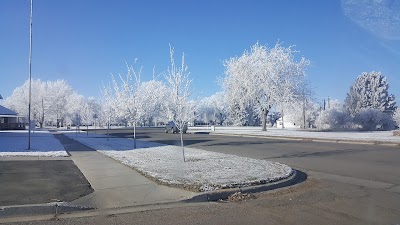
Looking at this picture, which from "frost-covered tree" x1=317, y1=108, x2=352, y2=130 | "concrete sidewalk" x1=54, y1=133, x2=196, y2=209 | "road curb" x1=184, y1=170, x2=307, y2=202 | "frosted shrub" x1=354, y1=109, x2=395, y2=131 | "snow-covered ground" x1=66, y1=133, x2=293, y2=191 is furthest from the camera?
"frost-covered tree" x1=317, y1=108, x2=352, y2=130

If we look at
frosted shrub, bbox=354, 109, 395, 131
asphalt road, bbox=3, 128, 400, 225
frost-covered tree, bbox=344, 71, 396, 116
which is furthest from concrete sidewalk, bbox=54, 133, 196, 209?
frost-covered tree, bbox=344, 71, 396, 116

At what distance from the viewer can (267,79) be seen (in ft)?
160

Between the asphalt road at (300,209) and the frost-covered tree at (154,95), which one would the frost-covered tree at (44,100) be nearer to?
the frost-covered tree at (154,95)

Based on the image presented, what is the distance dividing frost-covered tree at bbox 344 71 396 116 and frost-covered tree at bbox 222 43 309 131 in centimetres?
2736

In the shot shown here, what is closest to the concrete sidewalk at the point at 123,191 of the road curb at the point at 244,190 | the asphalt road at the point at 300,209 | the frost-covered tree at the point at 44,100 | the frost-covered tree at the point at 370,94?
the road curb at the point at 244,190

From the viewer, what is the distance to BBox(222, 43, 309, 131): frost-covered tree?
48844 mm

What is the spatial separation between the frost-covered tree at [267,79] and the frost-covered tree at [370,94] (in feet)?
89.8

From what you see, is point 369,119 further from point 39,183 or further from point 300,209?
point 39,183

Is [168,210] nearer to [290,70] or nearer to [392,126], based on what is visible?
[290,70]

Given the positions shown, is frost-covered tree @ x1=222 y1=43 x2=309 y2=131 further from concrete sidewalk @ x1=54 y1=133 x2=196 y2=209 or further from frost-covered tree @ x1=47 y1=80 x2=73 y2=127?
frost-covered tree @ x1=47 y1=80 x2=73 y2=127

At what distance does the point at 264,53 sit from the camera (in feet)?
167

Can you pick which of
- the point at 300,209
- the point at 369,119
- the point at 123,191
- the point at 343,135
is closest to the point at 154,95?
the point at 369,119

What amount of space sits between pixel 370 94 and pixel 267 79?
110 ft

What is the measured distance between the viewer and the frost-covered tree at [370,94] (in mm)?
72562
